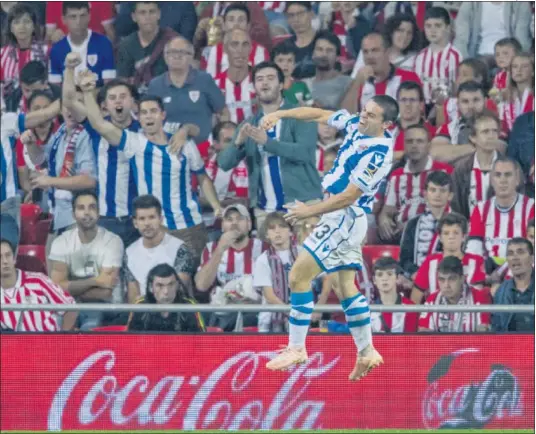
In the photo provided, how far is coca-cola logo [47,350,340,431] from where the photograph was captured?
12000mm

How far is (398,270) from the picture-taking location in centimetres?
1267

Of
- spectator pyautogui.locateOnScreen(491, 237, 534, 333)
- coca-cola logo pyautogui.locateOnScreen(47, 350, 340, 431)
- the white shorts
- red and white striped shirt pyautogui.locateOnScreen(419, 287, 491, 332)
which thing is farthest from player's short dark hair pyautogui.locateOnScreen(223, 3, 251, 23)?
the white shorts

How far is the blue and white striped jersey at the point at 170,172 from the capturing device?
13375 mm

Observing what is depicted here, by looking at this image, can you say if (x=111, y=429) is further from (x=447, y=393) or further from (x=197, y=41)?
(x=197, y=41)

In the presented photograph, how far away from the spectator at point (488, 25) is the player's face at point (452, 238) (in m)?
2.46

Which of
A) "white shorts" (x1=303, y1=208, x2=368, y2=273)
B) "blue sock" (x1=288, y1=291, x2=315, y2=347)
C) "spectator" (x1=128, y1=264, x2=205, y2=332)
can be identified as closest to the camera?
"white shorts" (x1=303, y1=208, x2=368, y2=273)

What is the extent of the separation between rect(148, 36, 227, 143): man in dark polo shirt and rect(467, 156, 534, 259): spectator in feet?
9.52

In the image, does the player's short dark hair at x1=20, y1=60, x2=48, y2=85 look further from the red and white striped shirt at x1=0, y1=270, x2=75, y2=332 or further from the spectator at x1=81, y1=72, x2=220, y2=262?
the red and white striped shirt at x1=0, y1=270, x2=75, y2=332

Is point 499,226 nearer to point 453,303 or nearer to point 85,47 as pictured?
point 453,303

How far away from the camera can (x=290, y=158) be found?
13.0m

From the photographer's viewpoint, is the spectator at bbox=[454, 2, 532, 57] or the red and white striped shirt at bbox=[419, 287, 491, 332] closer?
the red and white striped shirt at bbox=[419, 287, 491, 332]

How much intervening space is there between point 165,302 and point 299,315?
10.2 feet

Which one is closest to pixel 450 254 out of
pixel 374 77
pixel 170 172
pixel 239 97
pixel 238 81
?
pixel 374 77

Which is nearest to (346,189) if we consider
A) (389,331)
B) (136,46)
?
(389,331)
